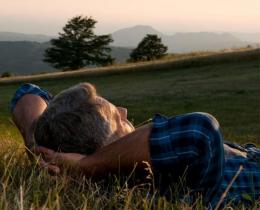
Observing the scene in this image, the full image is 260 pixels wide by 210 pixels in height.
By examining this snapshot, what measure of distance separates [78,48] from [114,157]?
75.1 meters

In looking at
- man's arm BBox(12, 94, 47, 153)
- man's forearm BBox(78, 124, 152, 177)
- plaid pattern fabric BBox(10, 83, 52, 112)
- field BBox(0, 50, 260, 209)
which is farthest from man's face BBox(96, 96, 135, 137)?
plaid pattern fabric BBox(10, 83, 52, 112)

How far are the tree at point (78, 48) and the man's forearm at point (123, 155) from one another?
235 ft

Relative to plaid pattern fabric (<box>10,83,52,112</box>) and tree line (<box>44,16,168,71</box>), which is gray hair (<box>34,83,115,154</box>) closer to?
plaid pattern fabric (<box>10,83,52,112</box>)

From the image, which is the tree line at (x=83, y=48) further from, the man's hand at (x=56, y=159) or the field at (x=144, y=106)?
the man's hand at (x=56, y=159)

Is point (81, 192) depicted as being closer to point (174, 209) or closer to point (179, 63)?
point (174, 209)

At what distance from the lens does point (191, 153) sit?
3453mm

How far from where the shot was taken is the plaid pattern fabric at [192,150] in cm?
345

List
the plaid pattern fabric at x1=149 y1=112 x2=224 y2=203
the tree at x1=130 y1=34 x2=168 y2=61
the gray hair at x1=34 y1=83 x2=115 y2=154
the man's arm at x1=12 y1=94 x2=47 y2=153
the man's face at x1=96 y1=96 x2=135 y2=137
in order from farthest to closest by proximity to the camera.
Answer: the tree at x1=130 y1=34 x2=168 y2=61
the man's arm at x1=12 y1=94 x2=47 y2=153
the man's face at x1=96 y1=96 x2=135 y2=137
the gray hair at x1=34 y1=83 x2=115 y2=154
the plaid pattern fabric at x1=149 y1=112 x2=224 y2=203

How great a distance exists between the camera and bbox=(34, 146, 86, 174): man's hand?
142 inches

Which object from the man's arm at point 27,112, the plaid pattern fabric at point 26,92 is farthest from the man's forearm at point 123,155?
the plaid pattern fabric at point 26,92

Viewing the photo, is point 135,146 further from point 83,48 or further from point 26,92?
point 83,48

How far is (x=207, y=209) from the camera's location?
10.6 ft

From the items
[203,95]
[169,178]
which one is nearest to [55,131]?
[169,178]

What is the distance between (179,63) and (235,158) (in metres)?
28.5
